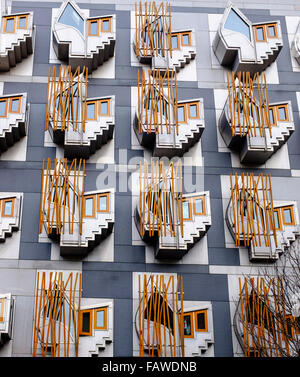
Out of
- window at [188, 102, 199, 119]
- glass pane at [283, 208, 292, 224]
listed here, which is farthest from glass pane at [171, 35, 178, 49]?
glass pane at [283, 208, 292, 224]

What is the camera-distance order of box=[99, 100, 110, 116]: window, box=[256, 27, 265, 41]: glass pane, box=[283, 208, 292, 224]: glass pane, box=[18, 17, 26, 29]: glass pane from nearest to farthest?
1. box=[283, 208, 292, 224]: glass pane
2. box=[99, 100, 110, 116]: window
3. box=[18, 17, 26, 29]: glass pane
4. box=[256, 27, 265, 41]: glass pane

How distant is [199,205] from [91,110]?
5.24 metres

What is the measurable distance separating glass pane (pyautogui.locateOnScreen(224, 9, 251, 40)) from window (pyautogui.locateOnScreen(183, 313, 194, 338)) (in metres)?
11.4

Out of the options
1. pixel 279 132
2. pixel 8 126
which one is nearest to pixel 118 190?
pixel 8 126

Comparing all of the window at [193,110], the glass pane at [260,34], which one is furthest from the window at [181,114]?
the glass pane at [260,34]

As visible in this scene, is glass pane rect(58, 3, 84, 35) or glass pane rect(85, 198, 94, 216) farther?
glass pane rect(58, 3, 84, 35)

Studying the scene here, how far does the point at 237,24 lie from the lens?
25.6 m

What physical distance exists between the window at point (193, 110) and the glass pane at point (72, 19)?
208 inches

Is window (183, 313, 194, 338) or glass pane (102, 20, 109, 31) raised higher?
glass pane (102, 20, 109, 31)

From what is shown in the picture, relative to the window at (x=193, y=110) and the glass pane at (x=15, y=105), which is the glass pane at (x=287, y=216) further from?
the glass pane at (x=15, y=105)

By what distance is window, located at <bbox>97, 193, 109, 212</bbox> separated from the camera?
21.4 meters

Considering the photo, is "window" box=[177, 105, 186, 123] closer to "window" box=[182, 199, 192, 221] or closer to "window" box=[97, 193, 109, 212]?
"window" box=[182, 199, 192, 221]

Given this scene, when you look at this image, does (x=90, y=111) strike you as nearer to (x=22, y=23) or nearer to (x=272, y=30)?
(x=22, y=23)

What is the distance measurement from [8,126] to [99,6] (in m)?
7.47
